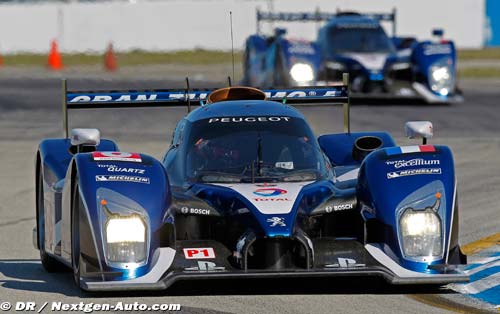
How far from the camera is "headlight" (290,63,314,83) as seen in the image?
85.0 feet

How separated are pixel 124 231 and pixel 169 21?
35.3m

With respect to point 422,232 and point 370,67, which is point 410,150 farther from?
point 370,67

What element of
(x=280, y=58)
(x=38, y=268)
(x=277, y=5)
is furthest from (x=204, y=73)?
(x=38, y=268)

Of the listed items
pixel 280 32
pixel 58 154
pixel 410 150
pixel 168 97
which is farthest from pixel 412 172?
pixel 280 32

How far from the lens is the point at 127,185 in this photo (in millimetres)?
9250

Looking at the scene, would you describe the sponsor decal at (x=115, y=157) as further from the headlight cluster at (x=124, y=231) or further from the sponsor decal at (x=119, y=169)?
the headlight cluster at (x=124, y=231)

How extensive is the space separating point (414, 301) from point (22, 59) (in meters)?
33.9

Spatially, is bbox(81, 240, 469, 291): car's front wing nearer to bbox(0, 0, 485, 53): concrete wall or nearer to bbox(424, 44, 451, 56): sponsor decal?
bbox(424, 44, 451, 56): sponsor decal

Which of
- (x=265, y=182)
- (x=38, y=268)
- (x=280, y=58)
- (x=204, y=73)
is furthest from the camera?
(x=204, y=73)

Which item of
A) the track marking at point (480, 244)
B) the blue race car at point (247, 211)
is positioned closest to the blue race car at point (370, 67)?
the track marking at point (480, 244)

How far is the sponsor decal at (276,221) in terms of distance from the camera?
29.6 feet

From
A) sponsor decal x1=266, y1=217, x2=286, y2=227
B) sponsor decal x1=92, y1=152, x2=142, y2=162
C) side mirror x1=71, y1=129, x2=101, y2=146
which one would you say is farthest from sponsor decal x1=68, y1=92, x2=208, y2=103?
sponsor decal x1=266, y1=217, x2=286, y2=227

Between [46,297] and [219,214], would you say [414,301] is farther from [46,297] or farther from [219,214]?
[46,297]

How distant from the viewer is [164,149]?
1975 centimetres
